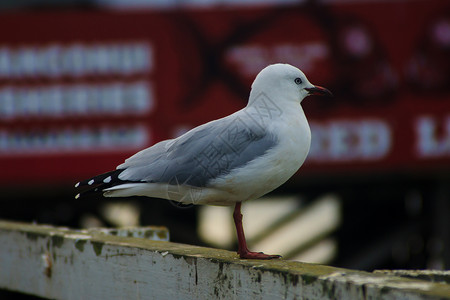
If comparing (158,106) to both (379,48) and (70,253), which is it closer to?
(379,48)

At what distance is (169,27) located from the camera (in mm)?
8773

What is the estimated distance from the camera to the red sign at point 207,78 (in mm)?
8609

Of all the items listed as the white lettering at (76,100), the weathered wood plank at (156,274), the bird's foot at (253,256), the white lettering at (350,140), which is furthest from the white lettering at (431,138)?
the bird's foot at (253,256)

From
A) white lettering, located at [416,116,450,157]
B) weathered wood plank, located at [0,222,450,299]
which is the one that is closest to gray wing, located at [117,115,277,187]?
weathered wood plank, located at [0,222,450,299]

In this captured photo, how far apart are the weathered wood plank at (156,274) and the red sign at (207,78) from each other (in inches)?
175

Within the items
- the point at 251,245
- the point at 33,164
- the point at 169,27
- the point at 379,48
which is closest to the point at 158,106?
the point at 169,27

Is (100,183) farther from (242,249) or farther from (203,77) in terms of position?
(203,77)

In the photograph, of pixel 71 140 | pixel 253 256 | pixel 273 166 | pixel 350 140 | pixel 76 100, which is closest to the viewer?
pixel 253 256

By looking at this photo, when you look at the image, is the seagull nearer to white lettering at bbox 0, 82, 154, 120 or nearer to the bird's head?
the bird's head

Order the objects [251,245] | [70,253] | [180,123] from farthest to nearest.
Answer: [251,245] < [180,123] < [70,253]

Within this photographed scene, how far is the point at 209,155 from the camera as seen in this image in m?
3.55

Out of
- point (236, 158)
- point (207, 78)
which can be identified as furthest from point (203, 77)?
point (236, 158)

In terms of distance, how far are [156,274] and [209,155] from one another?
2.12 feet

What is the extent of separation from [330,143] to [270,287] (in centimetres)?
629
